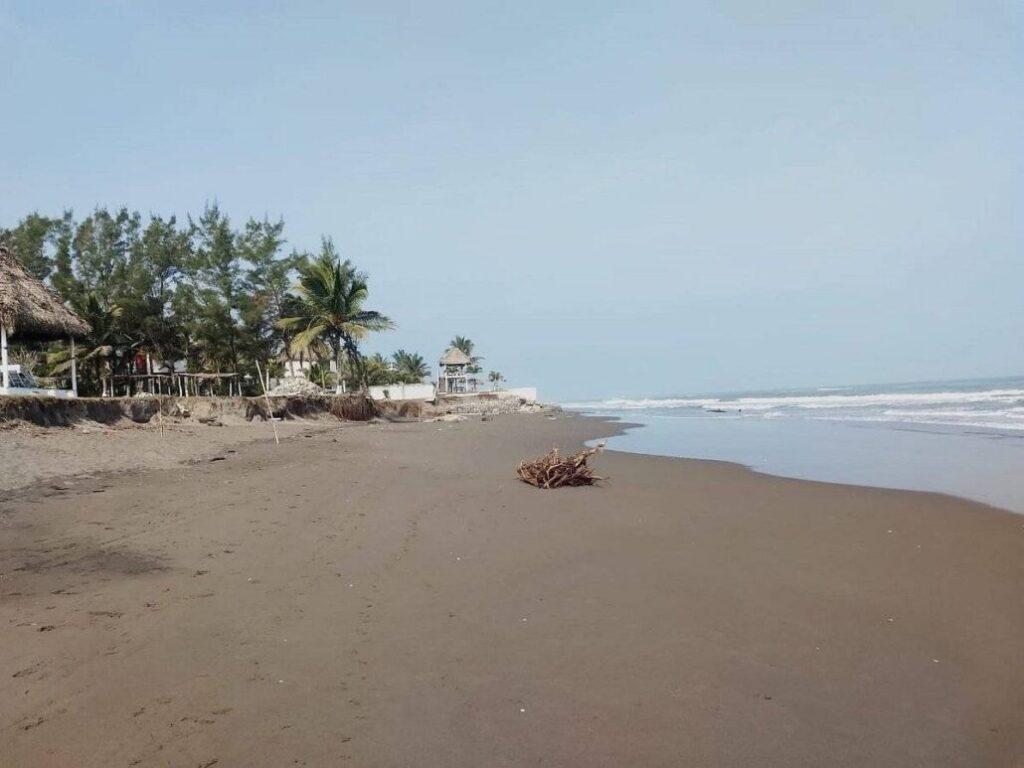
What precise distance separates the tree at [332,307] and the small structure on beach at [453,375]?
3149 cm

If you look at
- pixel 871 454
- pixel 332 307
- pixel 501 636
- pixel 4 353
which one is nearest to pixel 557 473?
pixel 501 636

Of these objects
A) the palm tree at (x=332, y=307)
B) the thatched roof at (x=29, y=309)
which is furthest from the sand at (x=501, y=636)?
the palm tree at (x=332, y=307)

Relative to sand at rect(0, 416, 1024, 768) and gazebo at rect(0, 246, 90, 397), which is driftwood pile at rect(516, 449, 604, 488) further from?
gazebo at rect(0, 246, 90, 397)

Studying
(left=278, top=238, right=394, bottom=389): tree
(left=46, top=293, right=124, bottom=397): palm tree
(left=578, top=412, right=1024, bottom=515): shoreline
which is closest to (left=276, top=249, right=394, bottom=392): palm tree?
(left=278, top=238, right=394, bottom=389): tree

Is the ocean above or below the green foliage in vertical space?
below

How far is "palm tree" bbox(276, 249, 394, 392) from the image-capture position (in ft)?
112

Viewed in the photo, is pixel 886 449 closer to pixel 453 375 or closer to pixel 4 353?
pixel 4 353

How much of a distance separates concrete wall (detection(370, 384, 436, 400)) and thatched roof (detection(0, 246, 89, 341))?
2606 cm

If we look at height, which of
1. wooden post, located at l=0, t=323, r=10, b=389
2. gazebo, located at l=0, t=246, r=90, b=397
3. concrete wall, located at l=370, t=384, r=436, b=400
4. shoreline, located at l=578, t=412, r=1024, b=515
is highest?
gazebo, located at l=0, t=246, r=90, b=397

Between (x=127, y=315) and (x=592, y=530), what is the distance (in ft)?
113

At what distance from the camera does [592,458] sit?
1594 centimetres

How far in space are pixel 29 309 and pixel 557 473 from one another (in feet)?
56.8

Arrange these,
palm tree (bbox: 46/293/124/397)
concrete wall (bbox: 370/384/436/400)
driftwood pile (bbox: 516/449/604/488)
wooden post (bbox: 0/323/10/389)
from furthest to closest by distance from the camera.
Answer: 1. concrete wall (bbox: 370/384/436/400)
2. palm tree (bbox: 46/293/124/397)
3. wooden post (bbox: 0/323/10/389)
4. driftwood pile (bbox: 516/449/604/488)

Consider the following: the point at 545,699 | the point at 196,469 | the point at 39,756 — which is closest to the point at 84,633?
the point at 39,756
